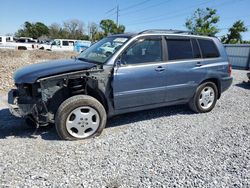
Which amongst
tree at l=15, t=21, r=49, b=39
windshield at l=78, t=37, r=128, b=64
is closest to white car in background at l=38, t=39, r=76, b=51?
windshield at l=78, t=37, r=128, b=64

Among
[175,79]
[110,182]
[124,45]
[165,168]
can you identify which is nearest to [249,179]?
[165,168]

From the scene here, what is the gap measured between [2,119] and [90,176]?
2.92m

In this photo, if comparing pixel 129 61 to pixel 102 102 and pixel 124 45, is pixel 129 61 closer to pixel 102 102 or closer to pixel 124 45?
pixel 124 45

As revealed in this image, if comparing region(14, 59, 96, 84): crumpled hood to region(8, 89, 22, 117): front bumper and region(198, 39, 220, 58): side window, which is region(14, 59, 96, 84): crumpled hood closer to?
region(8, 89, 22, 117): front bumper

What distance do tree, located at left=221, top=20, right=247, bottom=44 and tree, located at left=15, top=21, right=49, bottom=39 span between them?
57258mm

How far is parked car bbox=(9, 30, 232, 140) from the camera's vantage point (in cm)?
370

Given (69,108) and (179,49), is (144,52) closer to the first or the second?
(179,49)

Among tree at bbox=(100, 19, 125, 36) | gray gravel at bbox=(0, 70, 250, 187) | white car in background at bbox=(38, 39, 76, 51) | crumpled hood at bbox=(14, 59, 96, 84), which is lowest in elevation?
gray gravel at bbox=(0, 70, 250, 187)

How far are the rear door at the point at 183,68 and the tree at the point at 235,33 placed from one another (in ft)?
126

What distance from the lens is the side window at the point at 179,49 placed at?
457 cm

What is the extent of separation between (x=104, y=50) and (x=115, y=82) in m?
0.88

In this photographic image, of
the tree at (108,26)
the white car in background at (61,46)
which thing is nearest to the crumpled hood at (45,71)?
the white car in background at (61,46)

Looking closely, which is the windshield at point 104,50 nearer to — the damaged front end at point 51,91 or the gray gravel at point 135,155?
the damaged front end at point 51,91

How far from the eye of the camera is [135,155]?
3.34m
